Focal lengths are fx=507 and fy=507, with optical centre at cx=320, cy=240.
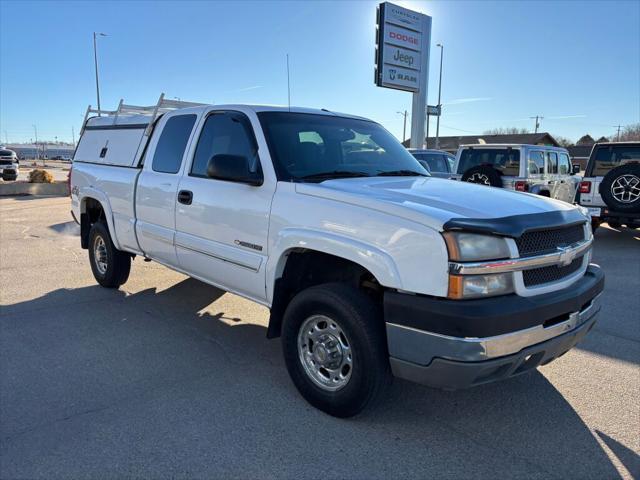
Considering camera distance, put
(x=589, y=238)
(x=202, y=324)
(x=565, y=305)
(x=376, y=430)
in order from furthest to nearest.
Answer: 1. (x=202, y=324)
2. (x=589, y=238)
3. (x=376, y=430)
4. (x=565, y=305)

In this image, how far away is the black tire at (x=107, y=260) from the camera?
592cm

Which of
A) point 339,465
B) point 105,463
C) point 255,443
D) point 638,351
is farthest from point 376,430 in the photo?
point 638,351

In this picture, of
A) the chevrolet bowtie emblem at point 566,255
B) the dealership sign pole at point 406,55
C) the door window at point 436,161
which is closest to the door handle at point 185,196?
the chevrolet bowtie emblem at point 566,255

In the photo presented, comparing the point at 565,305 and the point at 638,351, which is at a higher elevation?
the point at 565,305

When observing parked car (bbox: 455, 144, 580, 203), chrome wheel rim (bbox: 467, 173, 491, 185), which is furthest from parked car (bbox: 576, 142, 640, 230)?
chrome wheel rim (bbox: 467, 173, 491, 185)

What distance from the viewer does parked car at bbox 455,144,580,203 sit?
424 inches

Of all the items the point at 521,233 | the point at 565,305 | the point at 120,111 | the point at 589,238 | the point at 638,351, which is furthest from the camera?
the point at 120,111

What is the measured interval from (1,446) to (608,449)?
3.51 m

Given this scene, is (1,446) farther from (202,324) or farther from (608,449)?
(608,449)

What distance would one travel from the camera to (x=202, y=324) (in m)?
5.00

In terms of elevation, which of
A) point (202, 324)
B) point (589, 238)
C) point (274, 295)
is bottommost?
point (202, 324)

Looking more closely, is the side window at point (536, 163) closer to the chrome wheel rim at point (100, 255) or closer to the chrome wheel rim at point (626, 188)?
the chrome wheel rim at point (626, 188)

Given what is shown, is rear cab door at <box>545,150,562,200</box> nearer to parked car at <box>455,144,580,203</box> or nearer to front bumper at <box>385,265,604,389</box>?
parked car at <box>455,144,580,203</box>

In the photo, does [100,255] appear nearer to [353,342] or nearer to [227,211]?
[227,211]
